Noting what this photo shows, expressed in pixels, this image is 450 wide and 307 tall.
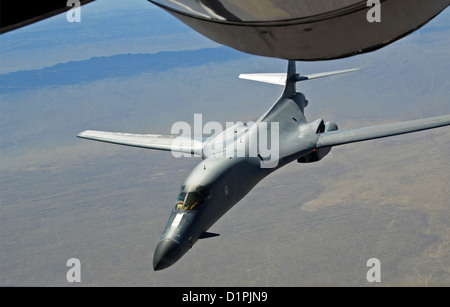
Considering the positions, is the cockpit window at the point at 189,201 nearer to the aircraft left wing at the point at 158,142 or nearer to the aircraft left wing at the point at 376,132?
the aircraft left wing at the point at 158,142

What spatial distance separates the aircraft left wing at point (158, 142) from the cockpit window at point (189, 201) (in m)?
6.64

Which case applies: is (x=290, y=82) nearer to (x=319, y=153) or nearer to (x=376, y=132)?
(x=319, y=153)

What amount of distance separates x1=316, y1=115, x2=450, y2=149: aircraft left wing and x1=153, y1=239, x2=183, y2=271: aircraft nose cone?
10.1 metres

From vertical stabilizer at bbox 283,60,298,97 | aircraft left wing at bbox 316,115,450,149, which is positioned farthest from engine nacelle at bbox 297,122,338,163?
vertical stabilizer at bbox 283,60,298,97

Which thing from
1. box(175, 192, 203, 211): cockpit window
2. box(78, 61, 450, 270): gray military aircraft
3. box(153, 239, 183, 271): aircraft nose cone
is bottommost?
box(153, 239, 183, 271): aircraft nose cone

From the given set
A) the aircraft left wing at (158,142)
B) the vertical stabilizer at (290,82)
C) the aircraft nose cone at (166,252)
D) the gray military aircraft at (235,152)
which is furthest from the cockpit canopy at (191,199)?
the vertical stabilizer at (290,82)

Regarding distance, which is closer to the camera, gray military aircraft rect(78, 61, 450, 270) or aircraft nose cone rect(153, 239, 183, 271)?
aircraft nose cone rect(153, 239, 183, 271)

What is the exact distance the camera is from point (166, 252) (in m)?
19.1

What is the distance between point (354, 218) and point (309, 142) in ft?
315

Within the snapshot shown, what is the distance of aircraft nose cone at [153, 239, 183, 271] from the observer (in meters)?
19.1

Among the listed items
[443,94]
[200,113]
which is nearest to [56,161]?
[200,113]

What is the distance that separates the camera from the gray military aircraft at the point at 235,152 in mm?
19344

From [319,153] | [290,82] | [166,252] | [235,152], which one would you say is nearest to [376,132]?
[319,153]

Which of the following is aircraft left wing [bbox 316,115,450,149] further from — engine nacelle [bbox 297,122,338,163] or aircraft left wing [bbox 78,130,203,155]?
aircraft left wing [bbox 78,130,203,155]
